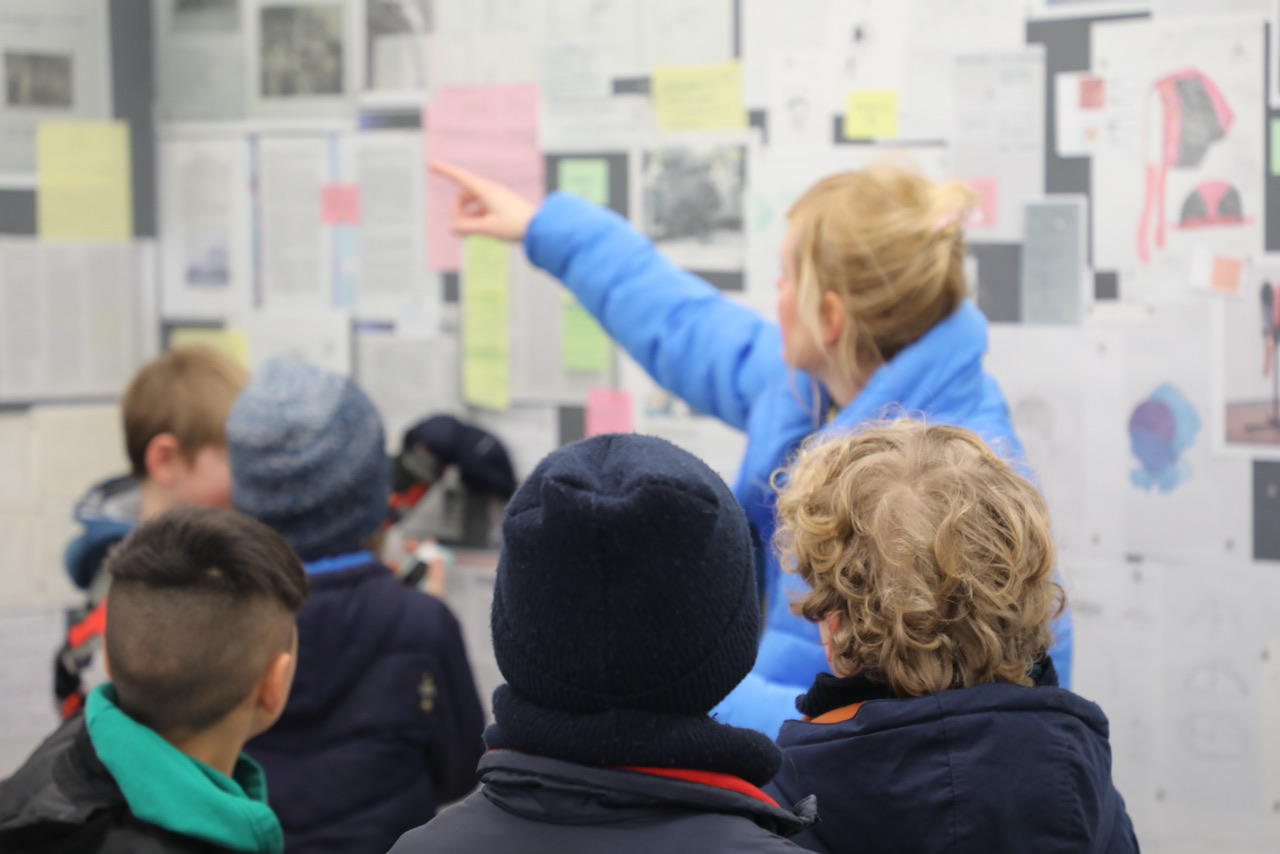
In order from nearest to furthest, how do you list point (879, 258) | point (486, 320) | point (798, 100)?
1. point (879, 258)
2. point (798, 100)
3. point (486, 320)

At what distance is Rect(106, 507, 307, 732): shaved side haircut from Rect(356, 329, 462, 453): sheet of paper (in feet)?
3.59

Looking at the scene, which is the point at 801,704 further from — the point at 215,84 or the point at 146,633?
the point at 215,84

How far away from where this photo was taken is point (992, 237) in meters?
1.83

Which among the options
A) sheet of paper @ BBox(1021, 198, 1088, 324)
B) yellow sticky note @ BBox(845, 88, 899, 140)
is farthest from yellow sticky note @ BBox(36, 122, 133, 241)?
sheet of paper @ BBox(1021, 198, 1088, 324)

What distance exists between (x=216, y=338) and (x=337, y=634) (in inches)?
50.1

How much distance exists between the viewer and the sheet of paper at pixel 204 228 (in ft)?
7.79

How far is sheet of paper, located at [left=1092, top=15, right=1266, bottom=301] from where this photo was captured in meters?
1.68

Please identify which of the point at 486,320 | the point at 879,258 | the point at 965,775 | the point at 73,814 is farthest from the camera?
the point at 486,320

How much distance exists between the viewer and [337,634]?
4.50 feet

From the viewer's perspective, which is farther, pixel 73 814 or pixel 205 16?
pixel 205 16

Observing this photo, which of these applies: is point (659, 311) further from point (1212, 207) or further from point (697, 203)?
point (1212, 207)

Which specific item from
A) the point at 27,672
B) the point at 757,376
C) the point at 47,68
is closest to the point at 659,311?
the point at 757,376

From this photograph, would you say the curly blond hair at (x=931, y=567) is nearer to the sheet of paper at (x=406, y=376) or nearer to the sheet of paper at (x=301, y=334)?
the sheet of paper at (x=406, y=376)

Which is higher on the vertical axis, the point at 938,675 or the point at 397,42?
the point at 397,42
